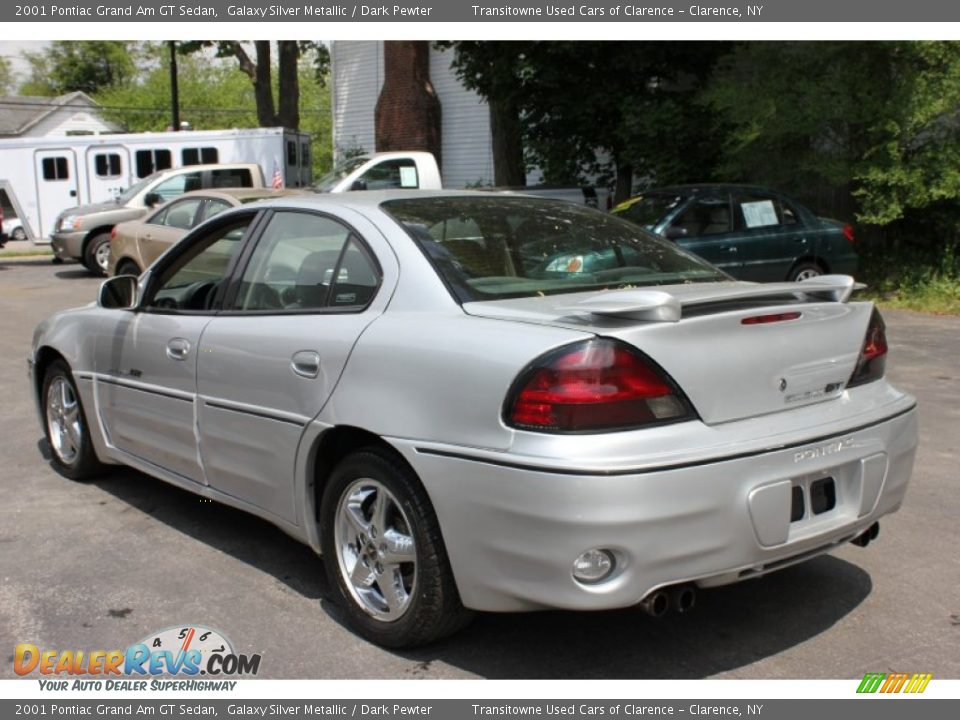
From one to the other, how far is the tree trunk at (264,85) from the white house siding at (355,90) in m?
2.08

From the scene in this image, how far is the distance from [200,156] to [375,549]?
2087cm

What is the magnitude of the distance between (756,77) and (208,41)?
57.6 feet

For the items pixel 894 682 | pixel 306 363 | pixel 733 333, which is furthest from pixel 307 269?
pixel 894 682

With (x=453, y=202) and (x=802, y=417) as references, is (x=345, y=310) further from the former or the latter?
(x=802, y=417)

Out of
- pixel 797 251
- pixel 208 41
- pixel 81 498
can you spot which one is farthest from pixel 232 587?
pixel 208 41

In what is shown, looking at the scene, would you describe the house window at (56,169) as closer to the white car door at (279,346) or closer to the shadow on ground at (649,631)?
the white car door at (279,346)

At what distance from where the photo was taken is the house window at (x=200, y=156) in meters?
23.0

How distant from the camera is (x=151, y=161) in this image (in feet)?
77.4

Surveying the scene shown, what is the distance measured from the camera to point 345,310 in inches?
156

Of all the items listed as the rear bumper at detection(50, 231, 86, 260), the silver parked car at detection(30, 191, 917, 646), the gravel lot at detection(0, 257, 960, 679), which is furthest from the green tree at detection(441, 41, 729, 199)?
the silver parked car at detection(30, 191, 917, 646)

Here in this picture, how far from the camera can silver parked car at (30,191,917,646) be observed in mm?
3154

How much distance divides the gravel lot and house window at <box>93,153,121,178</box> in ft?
64.6

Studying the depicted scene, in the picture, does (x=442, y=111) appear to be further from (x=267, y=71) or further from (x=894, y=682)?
(x=894, y=682)

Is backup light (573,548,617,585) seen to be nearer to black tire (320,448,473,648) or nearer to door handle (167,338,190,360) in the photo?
black tire (320,448,473,648)
